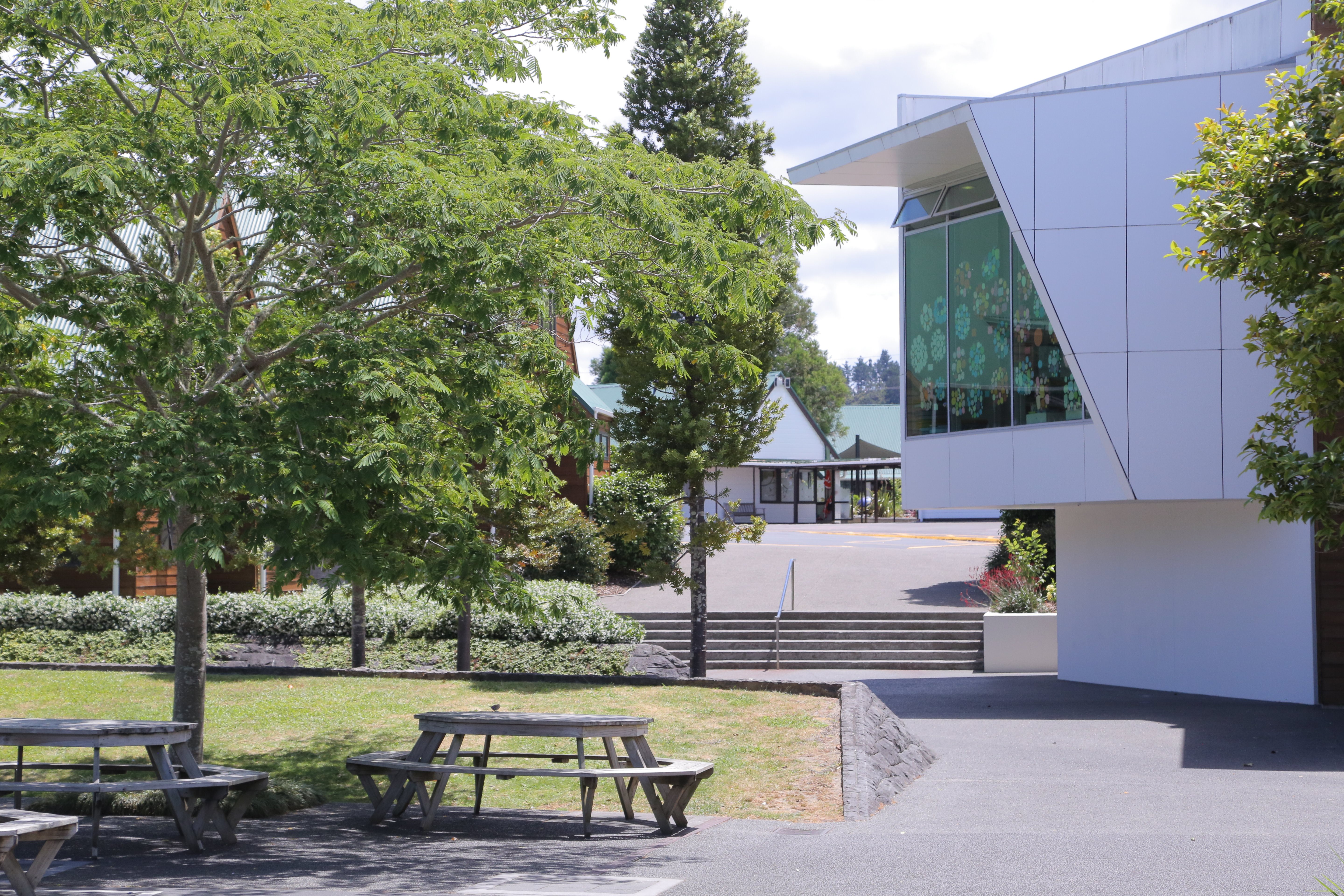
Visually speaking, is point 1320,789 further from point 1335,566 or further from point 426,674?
point 426,674

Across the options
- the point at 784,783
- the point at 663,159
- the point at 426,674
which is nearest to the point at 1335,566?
the point at 784,783

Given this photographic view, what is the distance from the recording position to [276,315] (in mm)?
9539

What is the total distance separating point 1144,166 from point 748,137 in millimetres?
15310

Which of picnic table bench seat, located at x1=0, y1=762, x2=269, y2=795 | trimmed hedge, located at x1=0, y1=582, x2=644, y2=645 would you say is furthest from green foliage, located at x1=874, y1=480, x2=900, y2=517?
picnic table bench seat, located at x1=0, y1=762, x2=269, y2=795

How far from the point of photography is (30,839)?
5594mm

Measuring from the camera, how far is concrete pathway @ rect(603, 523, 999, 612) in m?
22.6

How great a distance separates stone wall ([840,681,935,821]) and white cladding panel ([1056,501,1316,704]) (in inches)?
221

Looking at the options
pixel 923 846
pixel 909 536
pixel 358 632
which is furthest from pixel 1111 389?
pixel 909 536

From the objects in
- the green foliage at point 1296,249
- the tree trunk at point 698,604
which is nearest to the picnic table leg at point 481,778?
the green foliage at point 1296,249

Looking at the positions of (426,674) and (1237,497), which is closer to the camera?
(1237,497)

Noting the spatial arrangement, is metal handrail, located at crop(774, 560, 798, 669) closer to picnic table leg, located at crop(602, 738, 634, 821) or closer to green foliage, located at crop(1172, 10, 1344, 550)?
picnic table leg, located at crop(602, 738, 634, 821)

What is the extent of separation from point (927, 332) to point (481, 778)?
39.2ft

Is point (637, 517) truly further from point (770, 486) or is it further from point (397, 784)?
point (770, 486)

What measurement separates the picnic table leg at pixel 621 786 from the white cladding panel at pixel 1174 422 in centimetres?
950
